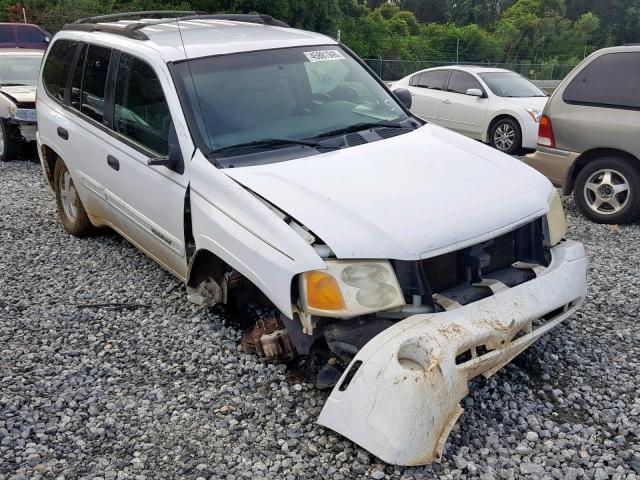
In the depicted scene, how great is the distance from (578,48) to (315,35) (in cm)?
4856

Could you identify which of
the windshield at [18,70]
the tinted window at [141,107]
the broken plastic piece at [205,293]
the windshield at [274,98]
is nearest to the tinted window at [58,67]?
the tinted window at [141,107]

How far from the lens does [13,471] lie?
9.97ft

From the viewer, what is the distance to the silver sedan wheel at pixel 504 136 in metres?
11.6

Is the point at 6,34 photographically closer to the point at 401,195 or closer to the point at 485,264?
the point at 401,195

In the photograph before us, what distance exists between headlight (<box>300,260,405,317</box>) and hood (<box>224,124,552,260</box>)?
72 mm

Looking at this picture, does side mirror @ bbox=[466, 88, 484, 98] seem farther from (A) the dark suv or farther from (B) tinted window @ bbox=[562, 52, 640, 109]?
(A) the dark suv

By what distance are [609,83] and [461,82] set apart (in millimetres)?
5730

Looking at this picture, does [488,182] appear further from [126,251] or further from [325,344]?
[126,251]

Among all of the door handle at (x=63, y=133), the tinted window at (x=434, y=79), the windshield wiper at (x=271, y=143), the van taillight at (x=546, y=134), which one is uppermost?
the windshield wiper at (x=271, y=143)

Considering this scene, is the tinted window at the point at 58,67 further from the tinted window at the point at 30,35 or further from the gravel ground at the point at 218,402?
the tinted window at the point at 30,35

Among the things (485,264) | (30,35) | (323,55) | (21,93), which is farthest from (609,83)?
(30,35)

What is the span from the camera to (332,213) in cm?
332

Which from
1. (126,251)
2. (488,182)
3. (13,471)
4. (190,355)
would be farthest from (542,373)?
(126,251)

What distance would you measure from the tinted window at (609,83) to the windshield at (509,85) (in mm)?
4897
